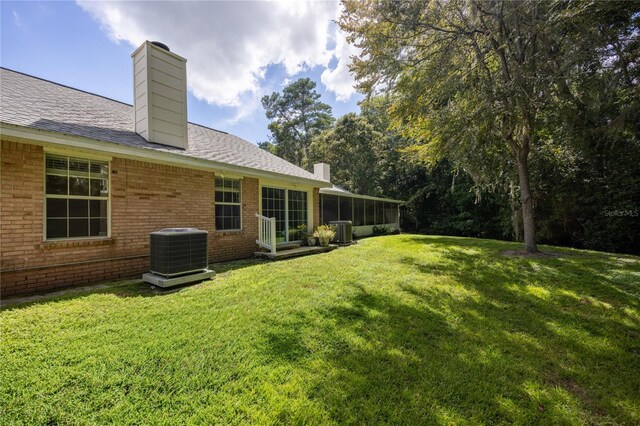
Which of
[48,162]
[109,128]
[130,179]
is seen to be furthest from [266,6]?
[48,162]

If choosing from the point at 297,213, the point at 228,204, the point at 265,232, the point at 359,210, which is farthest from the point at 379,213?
the point at 228,204

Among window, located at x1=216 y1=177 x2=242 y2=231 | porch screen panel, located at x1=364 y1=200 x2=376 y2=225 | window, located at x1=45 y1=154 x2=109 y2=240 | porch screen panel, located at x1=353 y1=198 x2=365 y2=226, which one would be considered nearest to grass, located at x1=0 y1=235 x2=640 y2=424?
window, located at x1=45 y1=154 x2=109 y2=240

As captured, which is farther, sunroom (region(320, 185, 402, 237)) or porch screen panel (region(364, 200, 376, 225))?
porch screen panel (region(364, 200, 376, 225))

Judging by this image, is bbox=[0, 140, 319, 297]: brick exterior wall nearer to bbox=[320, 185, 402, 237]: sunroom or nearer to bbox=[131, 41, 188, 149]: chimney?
bbox=[131, 41, 188, 149]: chimney

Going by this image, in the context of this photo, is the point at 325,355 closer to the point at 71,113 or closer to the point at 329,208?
the point at 71,113

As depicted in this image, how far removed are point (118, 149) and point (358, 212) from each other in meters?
12.8

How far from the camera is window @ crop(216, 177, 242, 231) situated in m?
7.56

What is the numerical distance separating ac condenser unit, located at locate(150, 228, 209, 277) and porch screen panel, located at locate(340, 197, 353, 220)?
10.1 metres

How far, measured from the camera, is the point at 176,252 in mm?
4984

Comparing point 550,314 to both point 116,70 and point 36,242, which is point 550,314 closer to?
point 36,242

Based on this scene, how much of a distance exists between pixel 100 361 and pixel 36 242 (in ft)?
11.7

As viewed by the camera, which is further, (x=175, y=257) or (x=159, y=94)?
(x=159, y=94)

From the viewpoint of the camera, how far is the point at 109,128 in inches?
238

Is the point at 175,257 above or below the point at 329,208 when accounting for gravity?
below
